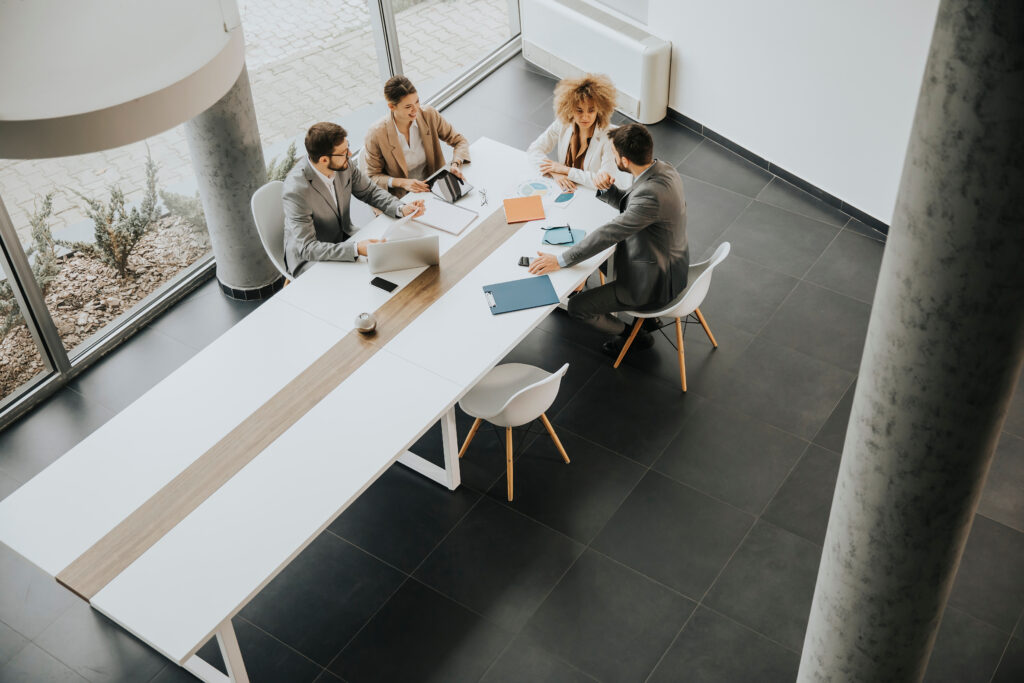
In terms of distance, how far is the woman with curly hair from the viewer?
555cm

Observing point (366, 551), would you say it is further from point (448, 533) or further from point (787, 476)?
point (787, 476)

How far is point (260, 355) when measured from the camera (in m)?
4.55

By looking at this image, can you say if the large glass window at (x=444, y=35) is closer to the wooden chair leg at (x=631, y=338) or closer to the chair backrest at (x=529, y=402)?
the wooden chair leg at (x=631, y=338)

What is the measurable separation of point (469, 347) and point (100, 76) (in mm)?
3165

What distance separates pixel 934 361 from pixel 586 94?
3.74 metres

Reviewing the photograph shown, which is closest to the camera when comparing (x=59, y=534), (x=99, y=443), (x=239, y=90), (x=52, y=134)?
(x=52, y=134)

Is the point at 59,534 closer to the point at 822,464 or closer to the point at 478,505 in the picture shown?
the point at 478,505

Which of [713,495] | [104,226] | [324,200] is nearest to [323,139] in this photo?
[324,200]

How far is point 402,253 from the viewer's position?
16.3 feet

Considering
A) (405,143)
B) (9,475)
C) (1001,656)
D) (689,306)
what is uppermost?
(405,143)

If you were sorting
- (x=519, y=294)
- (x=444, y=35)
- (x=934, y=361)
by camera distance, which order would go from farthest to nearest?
(x=444, y=35) → (x=519, y=294) → (x=934, y=361)

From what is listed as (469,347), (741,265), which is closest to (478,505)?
(469,347)

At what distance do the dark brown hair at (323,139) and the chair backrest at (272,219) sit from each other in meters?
0.42

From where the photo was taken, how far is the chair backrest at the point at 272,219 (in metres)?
5.39
